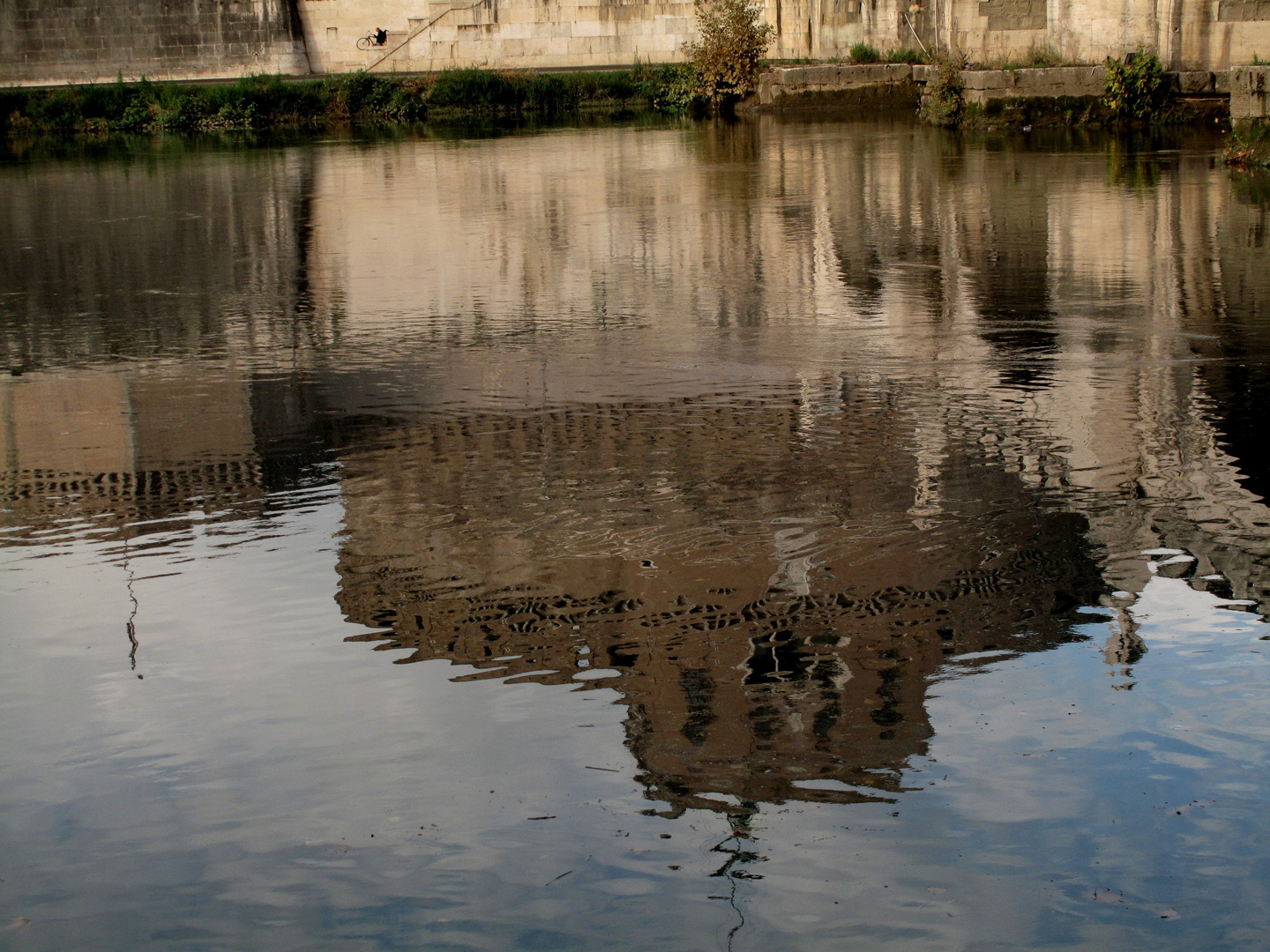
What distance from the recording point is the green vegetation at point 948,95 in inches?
876

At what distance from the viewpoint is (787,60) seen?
1344 inches

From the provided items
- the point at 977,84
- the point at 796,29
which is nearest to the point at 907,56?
the point at 796,29

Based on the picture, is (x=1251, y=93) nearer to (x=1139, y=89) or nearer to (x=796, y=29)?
(x=1139, y=89)

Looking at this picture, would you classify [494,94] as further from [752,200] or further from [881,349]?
[881,349]

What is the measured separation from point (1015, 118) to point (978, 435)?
654 inches

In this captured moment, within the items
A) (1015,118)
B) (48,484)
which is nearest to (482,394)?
(48,484)

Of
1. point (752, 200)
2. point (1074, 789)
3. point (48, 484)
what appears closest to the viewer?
point (1074, 789)

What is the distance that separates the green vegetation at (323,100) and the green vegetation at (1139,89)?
12845 millimetres

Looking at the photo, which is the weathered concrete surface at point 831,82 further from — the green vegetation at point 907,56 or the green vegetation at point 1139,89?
the green vegetation at point 1139,89

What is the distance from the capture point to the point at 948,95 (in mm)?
22422

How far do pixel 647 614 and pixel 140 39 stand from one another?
39310 mm

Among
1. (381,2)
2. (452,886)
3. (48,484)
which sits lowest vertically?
(452,886)

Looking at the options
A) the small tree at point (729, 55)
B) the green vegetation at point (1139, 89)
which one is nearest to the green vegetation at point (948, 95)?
the green vegetation at point (1139, 89)

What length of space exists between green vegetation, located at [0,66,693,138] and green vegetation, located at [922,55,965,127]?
948 centimetres
